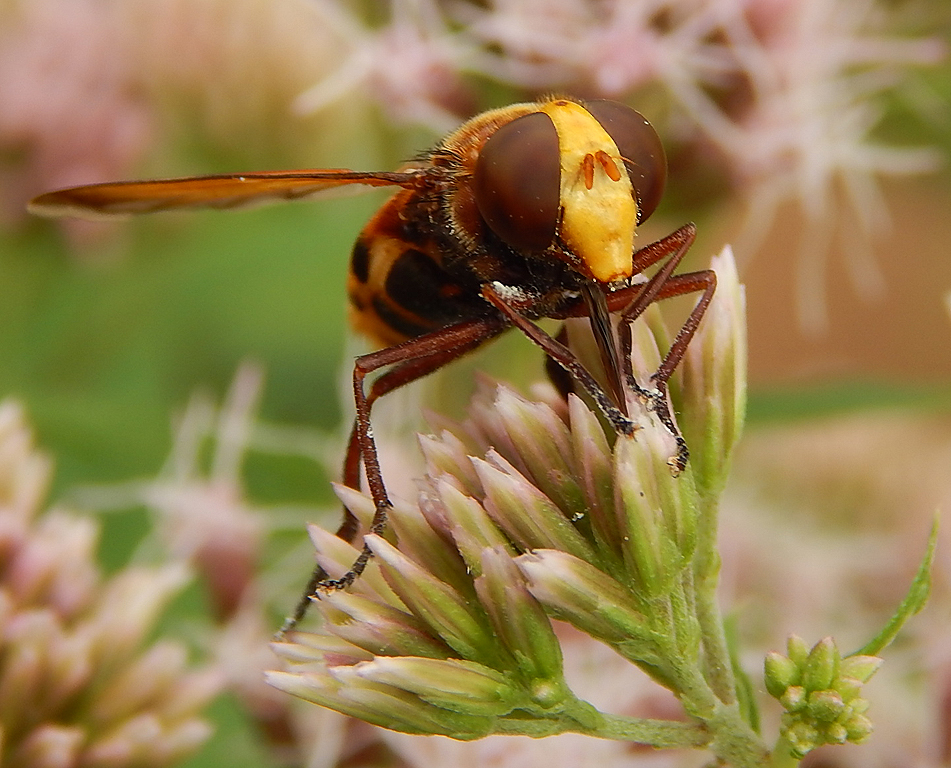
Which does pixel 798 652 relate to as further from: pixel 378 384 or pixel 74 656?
pixel 74 656

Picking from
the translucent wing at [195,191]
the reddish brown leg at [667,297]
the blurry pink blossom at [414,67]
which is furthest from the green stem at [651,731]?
the blurry pink blossom at [414,67]

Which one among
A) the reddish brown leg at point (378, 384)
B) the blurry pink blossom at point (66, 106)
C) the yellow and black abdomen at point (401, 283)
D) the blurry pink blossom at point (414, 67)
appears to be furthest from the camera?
the blurry pink blossom at point (66, 106)

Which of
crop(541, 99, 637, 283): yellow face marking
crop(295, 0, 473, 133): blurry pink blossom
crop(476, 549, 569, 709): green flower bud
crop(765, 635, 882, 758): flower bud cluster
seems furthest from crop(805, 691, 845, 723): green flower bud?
crop(295, 0, 473, 133): blurry pink blossom

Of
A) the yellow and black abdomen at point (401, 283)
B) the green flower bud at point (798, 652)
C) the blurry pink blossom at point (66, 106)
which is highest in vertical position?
the blurry pink blossom at point (66, 106)

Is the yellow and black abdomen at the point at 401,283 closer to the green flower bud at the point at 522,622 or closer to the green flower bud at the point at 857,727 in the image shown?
the green flower bud at the point at 522,622

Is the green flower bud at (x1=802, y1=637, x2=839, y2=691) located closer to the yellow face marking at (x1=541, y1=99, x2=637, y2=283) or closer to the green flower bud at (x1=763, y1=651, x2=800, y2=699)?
the green flower bud at (x1=763, y1=651, x2=800, y2=699)

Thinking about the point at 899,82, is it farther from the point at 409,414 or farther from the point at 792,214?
the point at 792,214

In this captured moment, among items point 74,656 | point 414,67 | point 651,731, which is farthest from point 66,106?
point 651,731
